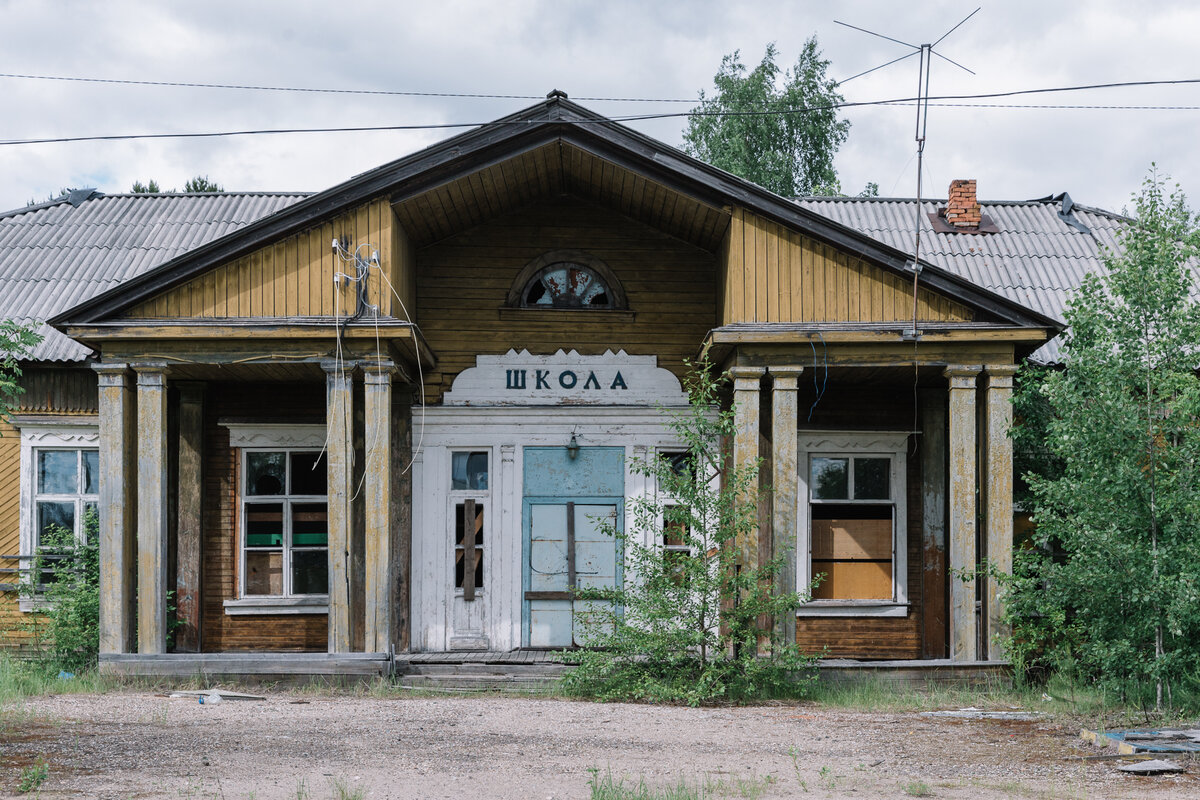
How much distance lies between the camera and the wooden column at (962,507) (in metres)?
12.2

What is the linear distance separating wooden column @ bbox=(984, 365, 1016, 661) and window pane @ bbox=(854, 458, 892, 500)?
2.03 meters

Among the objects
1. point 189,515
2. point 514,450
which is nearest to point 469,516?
point 514,450

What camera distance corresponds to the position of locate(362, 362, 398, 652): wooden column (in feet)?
39.8

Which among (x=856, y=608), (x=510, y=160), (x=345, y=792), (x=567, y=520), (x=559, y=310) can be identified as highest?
(x=510, y=160)

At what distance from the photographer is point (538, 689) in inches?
482

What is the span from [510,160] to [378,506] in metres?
3.97

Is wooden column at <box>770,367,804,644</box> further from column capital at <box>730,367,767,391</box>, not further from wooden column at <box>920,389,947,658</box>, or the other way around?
wooden column at <box>920,389,947,658</box>

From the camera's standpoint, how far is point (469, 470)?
14.3 metres

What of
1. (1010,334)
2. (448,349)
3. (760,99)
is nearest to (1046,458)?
(1010,334)

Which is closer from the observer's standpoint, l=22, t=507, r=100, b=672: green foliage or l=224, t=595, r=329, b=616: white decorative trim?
l=22, t=507, r=100, b=672: green foliage

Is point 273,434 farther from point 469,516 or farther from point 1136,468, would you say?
point 1136,468

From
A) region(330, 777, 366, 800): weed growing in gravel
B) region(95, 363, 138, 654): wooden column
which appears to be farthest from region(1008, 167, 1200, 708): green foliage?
region(95, 363, 138, 654): wooden column

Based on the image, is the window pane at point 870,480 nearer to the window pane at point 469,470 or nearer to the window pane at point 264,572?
the window pane at point 469,470

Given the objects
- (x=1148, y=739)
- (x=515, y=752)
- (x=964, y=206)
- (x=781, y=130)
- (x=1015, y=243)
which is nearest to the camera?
(x=515, y=752)
